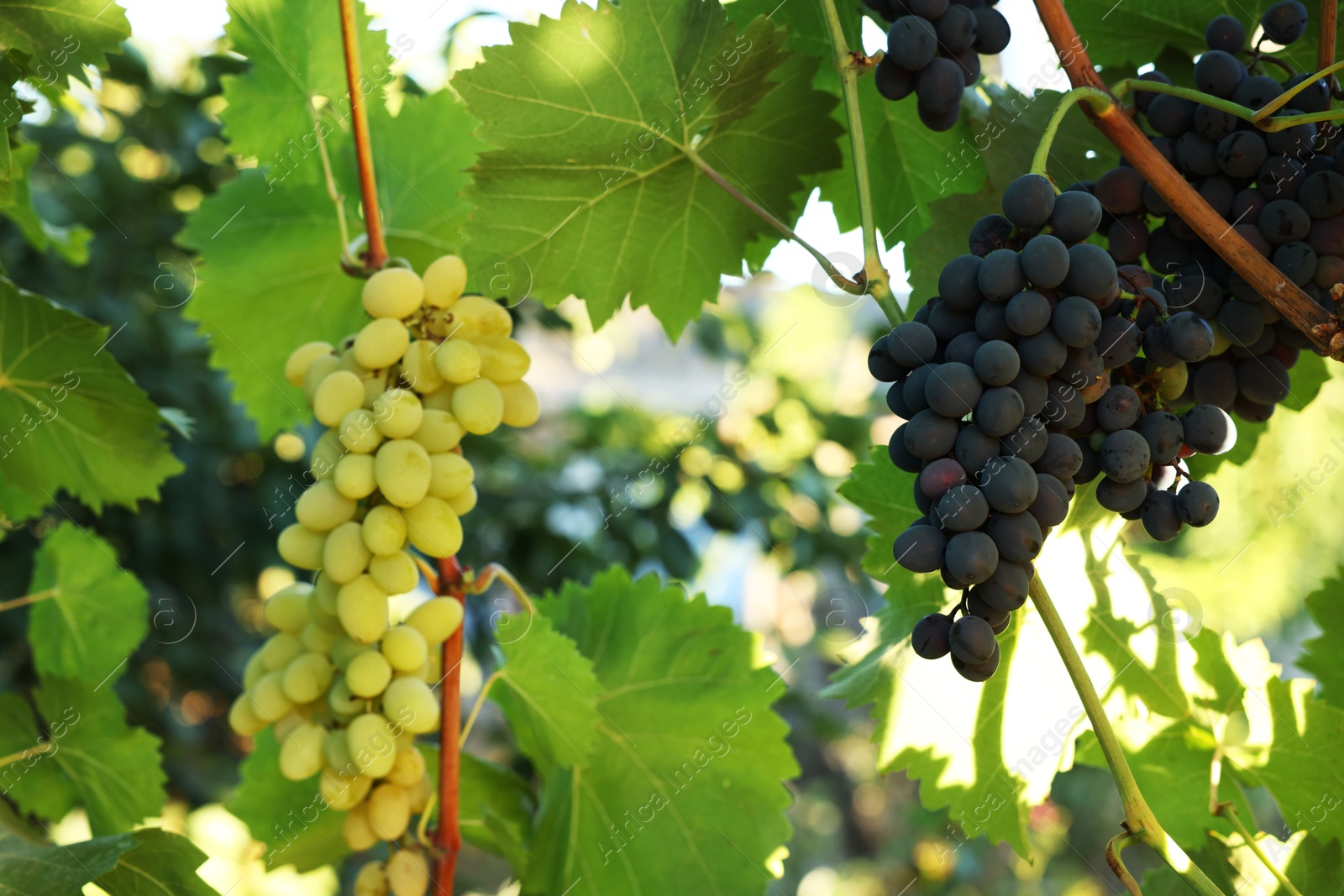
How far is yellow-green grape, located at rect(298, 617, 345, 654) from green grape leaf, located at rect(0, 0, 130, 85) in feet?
1.02

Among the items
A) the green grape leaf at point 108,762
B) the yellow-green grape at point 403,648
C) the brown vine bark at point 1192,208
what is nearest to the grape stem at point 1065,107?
the brown vine bark at point 1192,208

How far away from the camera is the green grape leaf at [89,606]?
0.72 metres

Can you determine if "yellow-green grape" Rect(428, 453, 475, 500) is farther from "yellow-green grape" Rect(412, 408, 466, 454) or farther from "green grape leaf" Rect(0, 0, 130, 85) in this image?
"green grape leaf" Rect(0, 0, 130, 85)

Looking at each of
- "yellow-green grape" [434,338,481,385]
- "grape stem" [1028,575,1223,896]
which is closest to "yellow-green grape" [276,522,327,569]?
"yellow-green grape" [434,338,481,385]

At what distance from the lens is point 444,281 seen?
1.73 feet

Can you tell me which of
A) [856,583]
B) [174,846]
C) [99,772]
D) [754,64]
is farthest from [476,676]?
[754,64]

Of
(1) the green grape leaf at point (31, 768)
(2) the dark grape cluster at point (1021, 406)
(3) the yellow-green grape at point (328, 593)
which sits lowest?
(1) the green grape leaf at point (31, 768)

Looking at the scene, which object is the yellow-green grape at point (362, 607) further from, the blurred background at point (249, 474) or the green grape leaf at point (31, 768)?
the blurred background at point (249, 474)

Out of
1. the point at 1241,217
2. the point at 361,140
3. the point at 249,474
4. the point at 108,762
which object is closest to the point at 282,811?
the point at 108,762

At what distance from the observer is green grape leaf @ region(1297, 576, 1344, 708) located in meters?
0.61

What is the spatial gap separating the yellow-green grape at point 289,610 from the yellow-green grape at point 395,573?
0.28 ft

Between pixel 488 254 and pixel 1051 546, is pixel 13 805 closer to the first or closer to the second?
pixel 488 254

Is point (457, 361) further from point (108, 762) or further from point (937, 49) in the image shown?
point (108, 762)

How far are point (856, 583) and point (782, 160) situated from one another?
1.45m
